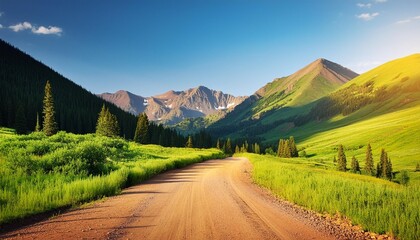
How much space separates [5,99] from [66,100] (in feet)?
224

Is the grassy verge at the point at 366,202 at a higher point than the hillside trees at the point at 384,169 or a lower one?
higher

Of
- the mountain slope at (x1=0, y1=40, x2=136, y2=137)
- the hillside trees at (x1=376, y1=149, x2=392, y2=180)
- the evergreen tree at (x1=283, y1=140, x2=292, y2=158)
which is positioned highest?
the mountain slope at (x1=0, y1=40, x2=136, y2=137)

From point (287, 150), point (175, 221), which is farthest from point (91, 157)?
point (287, 150)

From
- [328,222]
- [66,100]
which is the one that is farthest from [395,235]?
[66,100]

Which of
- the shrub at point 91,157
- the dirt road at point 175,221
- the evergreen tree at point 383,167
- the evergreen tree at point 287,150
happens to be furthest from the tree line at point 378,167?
the dirt road at point 175,221

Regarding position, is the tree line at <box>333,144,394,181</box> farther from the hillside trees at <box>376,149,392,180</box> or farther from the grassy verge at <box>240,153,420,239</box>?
the grassy verge at <box>240,153,420,239</box>

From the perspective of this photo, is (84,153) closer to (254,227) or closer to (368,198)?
(254,227)

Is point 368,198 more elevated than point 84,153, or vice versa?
point 84,153

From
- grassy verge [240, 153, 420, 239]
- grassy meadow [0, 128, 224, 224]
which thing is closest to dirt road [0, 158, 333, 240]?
grassy meadow [0, 128, 224, 224]

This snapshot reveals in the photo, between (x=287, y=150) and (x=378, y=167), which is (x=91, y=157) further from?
(x=287, y=150)

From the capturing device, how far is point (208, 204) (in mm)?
12922

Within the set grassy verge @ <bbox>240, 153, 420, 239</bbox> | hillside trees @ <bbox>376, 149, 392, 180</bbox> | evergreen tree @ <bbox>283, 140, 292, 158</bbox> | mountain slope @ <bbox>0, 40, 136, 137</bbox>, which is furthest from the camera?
evergreen tree @ <bbox>283, 140, 292, 158</bbox>

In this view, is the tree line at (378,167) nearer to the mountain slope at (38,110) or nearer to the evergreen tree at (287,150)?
the evergreen tree at (287,150)

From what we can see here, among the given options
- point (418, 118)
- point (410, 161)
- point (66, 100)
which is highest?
point (66, 100)
